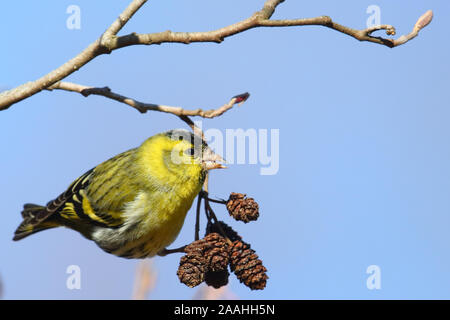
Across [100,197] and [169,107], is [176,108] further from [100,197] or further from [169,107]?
[100,197]

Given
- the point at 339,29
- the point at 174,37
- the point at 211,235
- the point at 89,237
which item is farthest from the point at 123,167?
the point at 339,29

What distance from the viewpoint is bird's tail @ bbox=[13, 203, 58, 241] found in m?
2.27

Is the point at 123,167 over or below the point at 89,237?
over

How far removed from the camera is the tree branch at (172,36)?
130 cm

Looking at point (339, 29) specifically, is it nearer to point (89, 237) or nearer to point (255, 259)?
point (255, 259)

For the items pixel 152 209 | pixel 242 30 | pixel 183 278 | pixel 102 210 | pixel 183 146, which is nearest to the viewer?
pixel 242 30

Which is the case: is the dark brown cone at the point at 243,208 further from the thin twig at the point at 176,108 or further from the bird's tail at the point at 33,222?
the bird's tail at the point at 33,222

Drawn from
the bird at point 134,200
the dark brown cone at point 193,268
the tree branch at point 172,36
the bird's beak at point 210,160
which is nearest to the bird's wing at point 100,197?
the bird at point 134,200

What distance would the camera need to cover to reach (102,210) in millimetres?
2227

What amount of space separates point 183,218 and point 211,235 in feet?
1.83

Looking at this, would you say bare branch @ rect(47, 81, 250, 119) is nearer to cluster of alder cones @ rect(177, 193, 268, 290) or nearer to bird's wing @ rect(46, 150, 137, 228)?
cluster of alder cones @ rect(177, 193, 268, 290)

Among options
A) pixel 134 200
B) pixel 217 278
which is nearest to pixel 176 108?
pixel 217 278

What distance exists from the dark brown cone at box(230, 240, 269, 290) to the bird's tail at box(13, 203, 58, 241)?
1.10 m

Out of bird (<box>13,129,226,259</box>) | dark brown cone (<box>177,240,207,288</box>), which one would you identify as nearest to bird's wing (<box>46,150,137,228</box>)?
bird (<box>13,129,226,259</box>)
